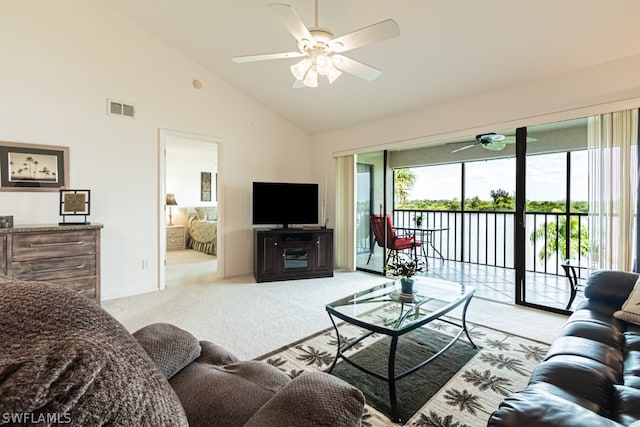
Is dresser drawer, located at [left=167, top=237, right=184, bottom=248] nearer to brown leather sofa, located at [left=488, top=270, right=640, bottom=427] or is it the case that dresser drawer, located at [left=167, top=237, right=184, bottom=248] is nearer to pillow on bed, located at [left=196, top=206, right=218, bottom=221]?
pillow on bed, located at [left=196, top=206, right=218, bottom=221]

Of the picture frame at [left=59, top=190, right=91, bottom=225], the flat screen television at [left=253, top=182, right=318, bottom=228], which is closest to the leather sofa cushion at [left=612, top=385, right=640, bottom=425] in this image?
the flat screen television at [left=253, top=182, right=318, bottom=228]

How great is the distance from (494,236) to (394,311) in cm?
476

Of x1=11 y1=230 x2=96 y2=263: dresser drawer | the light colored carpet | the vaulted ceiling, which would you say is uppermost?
the vaulted ceiling

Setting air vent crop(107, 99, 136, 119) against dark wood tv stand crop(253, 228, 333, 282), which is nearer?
air vent crop(107, 99, 136, 119)

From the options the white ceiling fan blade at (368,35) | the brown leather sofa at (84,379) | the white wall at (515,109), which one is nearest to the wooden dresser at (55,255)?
the brown leather sofa at (84,379)

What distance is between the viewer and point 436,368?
2.11 metres

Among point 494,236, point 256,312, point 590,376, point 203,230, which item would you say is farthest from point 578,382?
point 203,230

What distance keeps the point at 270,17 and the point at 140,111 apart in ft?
6.70

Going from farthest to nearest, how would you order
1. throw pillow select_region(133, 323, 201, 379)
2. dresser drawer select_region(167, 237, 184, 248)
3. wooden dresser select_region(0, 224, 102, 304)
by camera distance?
dresser drawer select_region(167, 237, 184, 248) → wooden dresser select_region(0, 224, 102, 304) → throw pillow select_region(133, 323, 201, 379)

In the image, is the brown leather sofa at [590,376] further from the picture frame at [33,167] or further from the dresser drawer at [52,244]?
the picture frame at [33,167]

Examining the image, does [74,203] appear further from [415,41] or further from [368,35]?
[415,41]

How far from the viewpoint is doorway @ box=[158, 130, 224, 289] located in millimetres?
5992

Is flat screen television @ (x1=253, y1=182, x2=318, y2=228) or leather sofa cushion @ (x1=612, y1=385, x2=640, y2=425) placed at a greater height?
flat screen television @ (x1=253, y1=182, x2=318, y2=228)

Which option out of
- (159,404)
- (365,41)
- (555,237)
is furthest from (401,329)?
(555,237)
